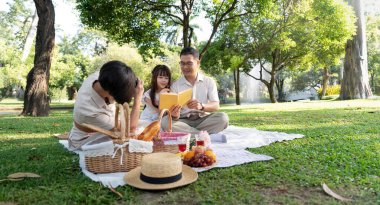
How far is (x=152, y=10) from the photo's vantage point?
1202cm

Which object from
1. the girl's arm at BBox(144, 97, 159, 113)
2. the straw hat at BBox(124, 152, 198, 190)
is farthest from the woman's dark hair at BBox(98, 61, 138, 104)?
the girl's arm at BBox(144, 97, 159, 113)

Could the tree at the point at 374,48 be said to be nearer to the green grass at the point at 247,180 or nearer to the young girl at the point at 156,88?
the young girl at the point at 156,88

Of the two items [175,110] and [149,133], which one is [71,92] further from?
[149,133]

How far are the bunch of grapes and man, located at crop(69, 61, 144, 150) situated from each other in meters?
0.69

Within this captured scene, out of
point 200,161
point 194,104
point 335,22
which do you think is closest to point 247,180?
point 200,161

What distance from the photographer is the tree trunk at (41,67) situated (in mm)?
8703

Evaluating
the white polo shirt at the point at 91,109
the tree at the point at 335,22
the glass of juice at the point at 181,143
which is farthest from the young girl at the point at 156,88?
the tree at the point at 335,22

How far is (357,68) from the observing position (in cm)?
1520

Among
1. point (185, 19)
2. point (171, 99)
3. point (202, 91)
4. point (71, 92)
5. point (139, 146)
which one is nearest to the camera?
point (139, 146)

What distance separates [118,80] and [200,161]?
105 centimetres

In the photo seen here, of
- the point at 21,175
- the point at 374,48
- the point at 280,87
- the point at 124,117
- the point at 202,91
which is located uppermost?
the point at 374,48

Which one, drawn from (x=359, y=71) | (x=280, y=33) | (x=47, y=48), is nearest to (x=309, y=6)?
(x=280, y=33)

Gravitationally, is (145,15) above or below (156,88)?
above

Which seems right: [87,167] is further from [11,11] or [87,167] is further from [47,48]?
[11,11]
